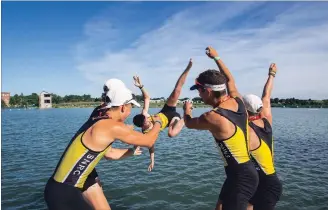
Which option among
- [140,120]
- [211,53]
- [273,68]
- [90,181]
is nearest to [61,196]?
[90,181]

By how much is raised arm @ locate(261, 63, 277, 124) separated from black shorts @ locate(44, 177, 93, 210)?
13.6 feet

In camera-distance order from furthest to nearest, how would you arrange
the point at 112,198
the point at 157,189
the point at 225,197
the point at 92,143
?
1. the point at 157,189
2. the point at 112,198
3. the point at 225,197
4. the point at 92,143

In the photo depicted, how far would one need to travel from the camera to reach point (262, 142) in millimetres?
5734

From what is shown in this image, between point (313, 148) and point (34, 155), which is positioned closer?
point (34, 155)

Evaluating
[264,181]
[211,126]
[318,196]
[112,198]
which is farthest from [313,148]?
[211,126]

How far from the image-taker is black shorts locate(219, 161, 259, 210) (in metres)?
4.87

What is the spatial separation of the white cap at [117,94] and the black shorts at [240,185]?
6.97 ft

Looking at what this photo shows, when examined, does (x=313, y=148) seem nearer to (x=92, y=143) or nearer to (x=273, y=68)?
(x=273, y=68)

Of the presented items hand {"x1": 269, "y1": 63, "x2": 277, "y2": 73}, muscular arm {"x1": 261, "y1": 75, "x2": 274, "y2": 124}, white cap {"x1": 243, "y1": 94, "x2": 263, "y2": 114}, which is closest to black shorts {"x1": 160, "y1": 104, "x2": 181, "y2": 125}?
white cap {"x1": 243, "y1": 94, "x2": 263, "y2": 114}

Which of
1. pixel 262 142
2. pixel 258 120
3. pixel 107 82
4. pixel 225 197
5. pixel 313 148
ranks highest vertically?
pixel 107 82

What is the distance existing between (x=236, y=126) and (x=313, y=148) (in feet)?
86.0

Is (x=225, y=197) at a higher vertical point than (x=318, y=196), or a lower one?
higher

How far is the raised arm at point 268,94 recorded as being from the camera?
651cm

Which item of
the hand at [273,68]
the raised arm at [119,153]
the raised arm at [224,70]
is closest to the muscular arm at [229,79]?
the raised arm at [224,70]
